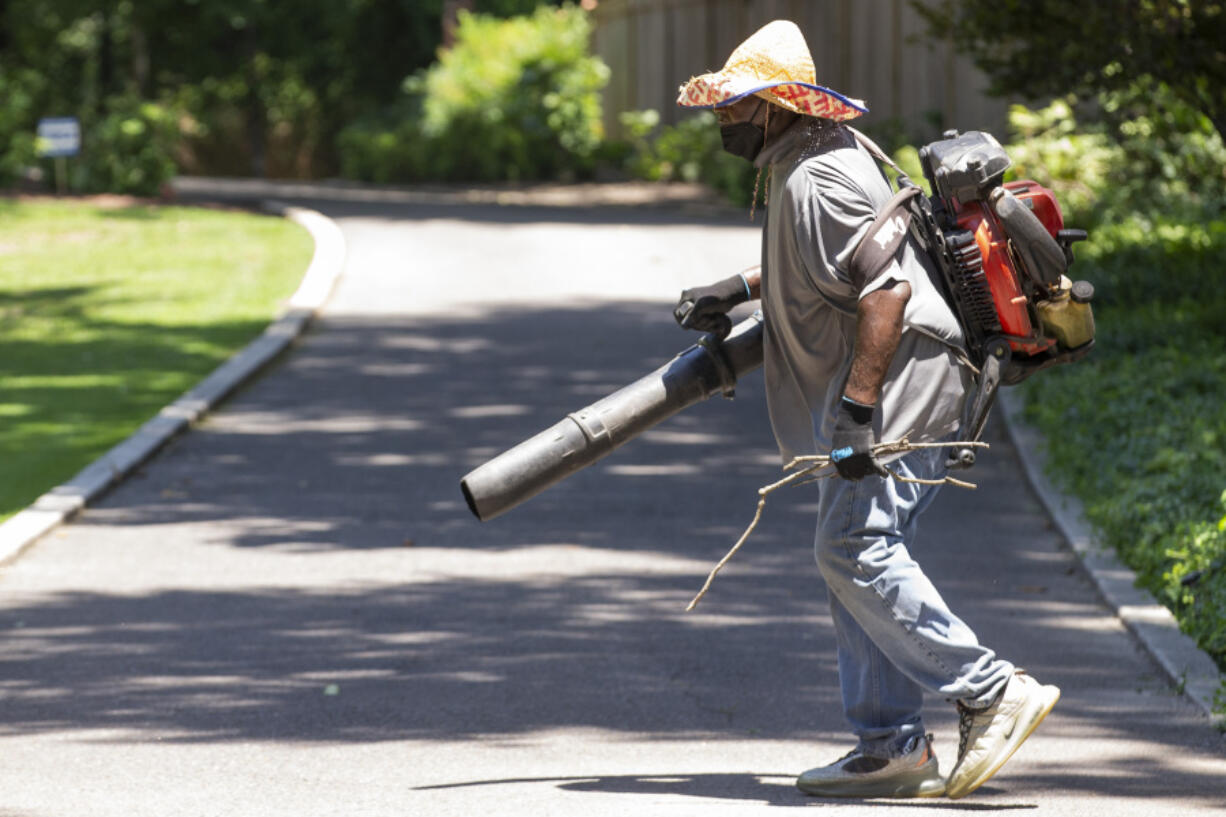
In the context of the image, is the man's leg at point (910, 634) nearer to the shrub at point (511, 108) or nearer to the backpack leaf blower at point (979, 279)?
the backpack leaf blower at point (979, 279)

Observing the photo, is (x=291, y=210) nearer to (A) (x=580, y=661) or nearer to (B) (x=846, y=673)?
(A) (x=580, y=661)

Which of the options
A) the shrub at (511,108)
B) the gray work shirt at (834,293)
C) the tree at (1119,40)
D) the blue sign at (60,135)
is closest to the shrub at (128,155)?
the blue sign at (60,135)

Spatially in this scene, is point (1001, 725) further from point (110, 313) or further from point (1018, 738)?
point (110, 313)

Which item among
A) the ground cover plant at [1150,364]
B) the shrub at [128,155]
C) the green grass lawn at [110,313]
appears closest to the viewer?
the ground cover plant at [1150,364]

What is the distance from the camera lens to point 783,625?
23.1 ft

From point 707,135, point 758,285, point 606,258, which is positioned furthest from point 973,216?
point 707,135

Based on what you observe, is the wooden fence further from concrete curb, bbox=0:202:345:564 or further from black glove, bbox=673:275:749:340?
black glove, bbox=673:275:749:340

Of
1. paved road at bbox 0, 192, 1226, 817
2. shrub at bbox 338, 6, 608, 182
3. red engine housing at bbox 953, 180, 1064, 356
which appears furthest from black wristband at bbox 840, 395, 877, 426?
shrub at bbox 338, 6, 608, 182

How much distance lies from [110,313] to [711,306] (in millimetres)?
11469

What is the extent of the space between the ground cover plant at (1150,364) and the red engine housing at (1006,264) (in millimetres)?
2076

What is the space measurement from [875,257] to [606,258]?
15242 millimetres

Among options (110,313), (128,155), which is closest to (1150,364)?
(110,313)

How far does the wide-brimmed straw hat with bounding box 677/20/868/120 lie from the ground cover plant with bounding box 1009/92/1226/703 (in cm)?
265

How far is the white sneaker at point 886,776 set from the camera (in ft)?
16.1
